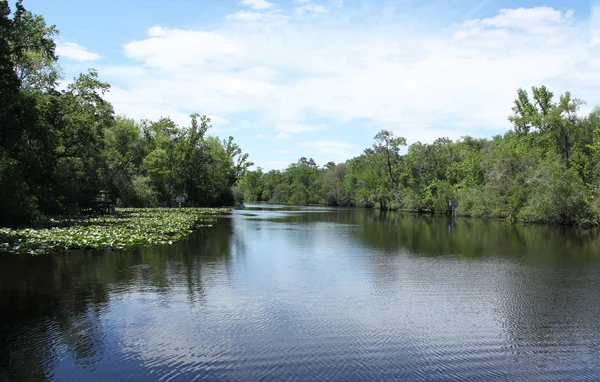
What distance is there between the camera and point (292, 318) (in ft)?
33.3

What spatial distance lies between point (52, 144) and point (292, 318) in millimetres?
26462

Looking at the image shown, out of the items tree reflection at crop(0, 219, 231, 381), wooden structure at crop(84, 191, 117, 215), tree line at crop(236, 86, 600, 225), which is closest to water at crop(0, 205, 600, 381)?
tree reflection at crop(0, 219, 231, 381)

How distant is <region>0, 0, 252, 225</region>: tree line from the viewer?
22936 mm

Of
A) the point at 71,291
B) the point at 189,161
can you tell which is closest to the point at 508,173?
the point at 189,161

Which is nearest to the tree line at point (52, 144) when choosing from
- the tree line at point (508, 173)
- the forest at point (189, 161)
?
the forest at point (189, 161)

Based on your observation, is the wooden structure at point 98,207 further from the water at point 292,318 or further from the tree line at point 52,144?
the water at point 292,318

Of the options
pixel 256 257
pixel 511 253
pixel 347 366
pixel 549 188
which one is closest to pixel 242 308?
pixel 347 366

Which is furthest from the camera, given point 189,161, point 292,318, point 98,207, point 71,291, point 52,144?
point 189,161

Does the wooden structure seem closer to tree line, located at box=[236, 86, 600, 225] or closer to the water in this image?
the water

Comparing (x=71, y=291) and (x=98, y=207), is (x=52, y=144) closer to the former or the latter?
(x=98, y=207)

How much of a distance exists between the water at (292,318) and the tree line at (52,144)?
10.1 metres

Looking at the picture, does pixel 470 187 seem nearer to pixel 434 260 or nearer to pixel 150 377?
pixel 434 260

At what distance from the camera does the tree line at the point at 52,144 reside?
2294 centimetres

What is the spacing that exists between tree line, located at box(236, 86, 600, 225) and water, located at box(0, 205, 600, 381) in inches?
1031
